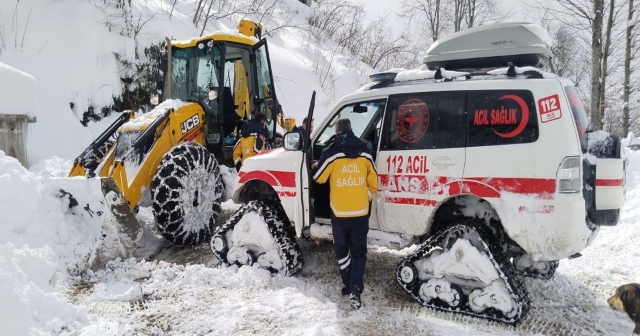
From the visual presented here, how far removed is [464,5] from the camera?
21.8m

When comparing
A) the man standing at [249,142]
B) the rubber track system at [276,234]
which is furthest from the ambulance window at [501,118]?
the man standing at [249,142]

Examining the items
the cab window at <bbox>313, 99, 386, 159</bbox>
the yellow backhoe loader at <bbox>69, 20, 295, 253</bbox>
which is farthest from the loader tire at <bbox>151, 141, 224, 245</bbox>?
the cab window at <bbox>313, 99, 386, 159</bbox>

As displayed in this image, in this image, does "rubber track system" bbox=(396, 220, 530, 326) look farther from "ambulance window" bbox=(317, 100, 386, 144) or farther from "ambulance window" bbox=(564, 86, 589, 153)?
"ambulance window" bbox=(317, 100, 386, 144)

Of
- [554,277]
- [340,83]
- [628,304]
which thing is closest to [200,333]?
[628,304]

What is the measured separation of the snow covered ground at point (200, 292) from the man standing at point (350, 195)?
0.35 metres

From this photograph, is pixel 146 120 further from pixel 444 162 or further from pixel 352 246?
pixel 444 162

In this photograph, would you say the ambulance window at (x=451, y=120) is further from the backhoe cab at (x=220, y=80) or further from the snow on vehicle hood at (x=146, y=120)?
the snow on vehicle hood at (x=146, y=120)

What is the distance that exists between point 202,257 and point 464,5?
20.2 meters

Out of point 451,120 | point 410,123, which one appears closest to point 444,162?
point 451,120

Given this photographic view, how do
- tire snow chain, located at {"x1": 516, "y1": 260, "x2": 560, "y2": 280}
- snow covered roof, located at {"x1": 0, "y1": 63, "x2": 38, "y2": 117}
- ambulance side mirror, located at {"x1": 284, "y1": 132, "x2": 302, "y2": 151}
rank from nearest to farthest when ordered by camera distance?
ambulance side mirror, located at {"x1": 284, "y1": 132, "x2": 302, "y2": 151} < tire snow chain, located at {"x1": 516, "y1": 260, "x2": 560, "y2": 280} < snow covered roof, located at {"x1": 0, "y1": 63, "x2": 38, "y2": 117}

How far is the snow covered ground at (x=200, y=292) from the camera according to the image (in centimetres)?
380

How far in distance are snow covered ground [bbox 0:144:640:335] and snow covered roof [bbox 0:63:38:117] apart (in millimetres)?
2176

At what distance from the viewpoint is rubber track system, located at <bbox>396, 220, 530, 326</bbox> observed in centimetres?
394

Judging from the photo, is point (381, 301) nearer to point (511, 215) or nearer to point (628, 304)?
point (511, 215)
